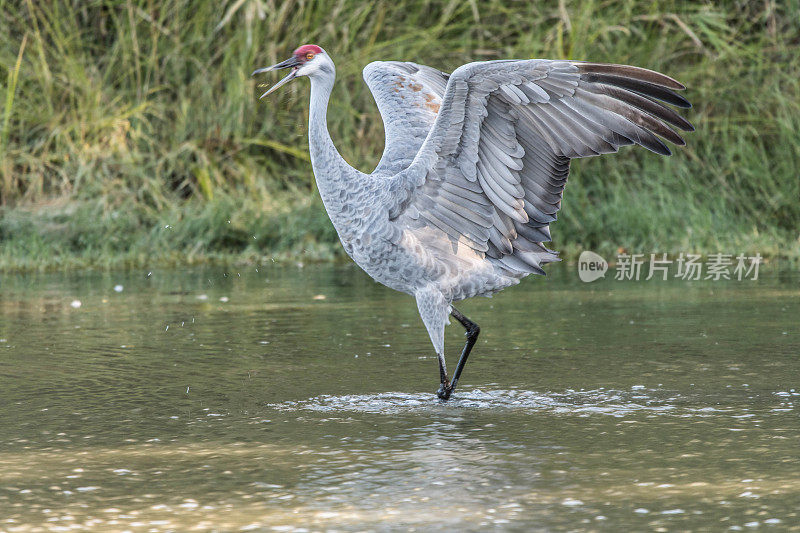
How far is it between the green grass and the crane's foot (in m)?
5.65

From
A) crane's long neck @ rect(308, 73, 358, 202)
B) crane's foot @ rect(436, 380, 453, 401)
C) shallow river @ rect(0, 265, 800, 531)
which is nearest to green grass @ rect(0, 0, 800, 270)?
shallow river @ rect(0, 265, 800, 531)

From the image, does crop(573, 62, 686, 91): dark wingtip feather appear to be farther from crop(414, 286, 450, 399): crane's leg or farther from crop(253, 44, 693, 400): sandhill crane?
crop(414, 286, 450, 399): crane's leg

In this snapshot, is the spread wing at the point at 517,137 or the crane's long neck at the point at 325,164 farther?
the crane's long neck at the point at 325,164

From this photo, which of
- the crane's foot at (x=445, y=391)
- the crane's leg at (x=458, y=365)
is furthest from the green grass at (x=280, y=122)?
the crane's foot at (x=445, y=391)

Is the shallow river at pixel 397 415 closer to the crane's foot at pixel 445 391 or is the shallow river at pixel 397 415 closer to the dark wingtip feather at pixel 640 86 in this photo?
the crane's foot at pixel 445 391

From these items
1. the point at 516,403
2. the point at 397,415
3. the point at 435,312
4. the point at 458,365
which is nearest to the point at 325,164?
the point at 435,312

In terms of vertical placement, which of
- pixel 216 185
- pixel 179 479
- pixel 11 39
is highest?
pixel 11 39

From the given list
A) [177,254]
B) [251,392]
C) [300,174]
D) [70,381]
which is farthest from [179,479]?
[300,174]

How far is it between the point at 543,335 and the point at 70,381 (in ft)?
8.47

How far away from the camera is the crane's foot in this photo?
18.9 ft

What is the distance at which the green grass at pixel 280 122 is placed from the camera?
38.2 feet

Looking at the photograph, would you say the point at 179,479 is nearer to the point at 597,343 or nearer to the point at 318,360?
the point at 318,360

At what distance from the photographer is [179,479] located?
4398mm

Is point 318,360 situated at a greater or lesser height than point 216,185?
lesser
